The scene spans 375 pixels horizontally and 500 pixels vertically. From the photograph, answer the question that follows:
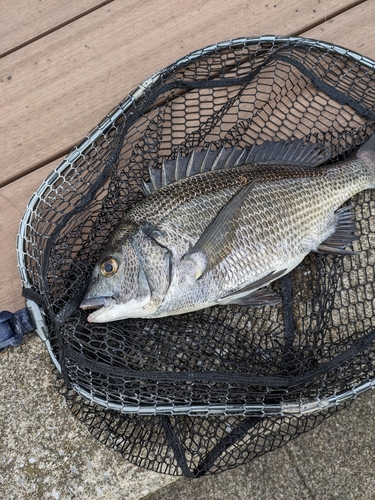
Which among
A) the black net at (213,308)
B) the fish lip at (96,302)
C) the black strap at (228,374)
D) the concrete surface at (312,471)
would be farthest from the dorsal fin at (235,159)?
the concrete surface at (312,471)

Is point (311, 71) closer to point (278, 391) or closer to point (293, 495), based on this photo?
point (278, 391)

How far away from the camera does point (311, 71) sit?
232cm

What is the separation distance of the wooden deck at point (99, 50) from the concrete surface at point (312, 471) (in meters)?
1.77

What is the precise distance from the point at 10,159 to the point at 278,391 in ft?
5.72

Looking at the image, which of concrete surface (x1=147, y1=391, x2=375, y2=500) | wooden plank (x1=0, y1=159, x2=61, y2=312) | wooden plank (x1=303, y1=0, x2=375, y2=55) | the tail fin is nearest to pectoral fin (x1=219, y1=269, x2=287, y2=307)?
the tail fin

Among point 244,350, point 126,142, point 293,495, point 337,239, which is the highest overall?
point 126,142

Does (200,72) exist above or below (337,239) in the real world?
above

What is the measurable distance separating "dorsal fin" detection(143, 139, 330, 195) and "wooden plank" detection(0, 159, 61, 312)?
684 mm

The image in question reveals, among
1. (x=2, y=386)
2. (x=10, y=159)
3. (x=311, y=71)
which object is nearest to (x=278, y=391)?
(x=2, y=386)

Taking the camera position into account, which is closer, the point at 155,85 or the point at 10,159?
the point at 155,85

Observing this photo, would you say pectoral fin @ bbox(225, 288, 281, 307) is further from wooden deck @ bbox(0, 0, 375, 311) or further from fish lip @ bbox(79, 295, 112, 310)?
wooden deck @ bbox(0, 0, 375, 311)

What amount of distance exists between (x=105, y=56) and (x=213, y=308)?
4.65 feet

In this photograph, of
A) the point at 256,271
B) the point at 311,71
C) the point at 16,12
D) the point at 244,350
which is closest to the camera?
the point at 256,271

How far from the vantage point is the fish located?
76.1 inches
